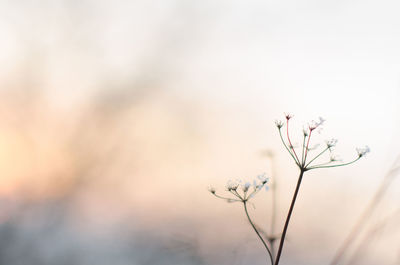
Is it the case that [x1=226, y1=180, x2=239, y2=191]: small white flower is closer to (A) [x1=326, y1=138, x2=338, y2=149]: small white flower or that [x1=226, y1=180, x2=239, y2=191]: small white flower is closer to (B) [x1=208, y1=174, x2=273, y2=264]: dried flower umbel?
(B) [x1=208, y1=174, x2=273, y2=264]: dried flower umbel

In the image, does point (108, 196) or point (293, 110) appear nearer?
point (293, 110)

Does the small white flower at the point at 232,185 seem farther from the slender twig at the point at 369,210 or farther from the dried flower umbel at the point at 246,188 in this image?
the slender twig at the point at 369,210

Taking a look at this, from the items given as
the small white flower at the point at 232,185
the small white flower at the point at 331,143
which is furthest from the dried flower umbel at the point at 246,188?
the small white flower at the point at 331,143

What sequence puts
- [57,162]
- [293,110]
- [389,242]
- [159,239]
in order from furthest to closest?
[57,162] → [159,239] → [293,110] → [389,242]

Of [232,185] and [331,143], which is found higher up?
[331,143]

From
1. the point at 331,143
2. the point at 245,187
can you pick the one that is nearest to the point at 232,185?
the point at 245,187

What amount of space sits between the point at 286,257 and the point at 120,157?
1.40 meters

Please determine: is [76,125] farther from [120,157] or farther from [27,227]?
[27,227]

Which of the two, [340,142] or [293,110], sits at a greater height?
[293,110]

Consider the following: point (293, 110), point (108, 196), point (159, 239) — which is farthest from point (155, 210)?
point (293, 110)

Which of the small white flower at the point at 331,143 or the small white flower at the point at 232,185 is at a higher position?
the small white flower at the point at 331,143

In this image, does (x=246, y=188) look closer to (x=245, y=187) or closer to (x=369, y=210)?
(x=245, y=187)

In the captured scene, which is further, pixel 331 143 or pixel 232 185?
pixel 232 185

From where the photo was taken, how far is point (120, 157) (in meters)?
2.58
